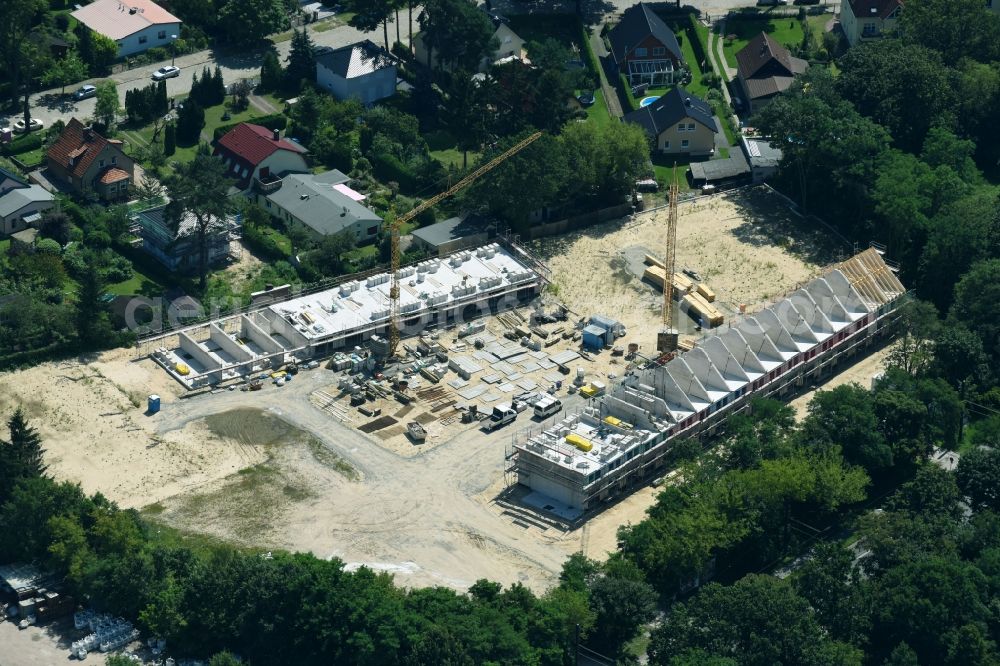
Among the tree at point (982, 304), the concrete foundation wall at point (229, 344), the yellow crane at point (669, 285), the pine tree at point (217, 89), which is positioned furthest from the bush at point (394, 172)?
the tree at point (982, 304)

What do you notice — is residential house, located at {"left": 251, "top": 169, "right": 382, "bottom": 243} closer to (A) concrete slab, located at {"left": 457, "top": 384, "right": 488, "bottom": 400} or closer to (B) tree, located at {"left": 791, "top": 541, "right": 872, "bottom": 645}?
(A) concrete slab, located at {"left": 457, "top": 384, "right": 488, "bottom": 400}

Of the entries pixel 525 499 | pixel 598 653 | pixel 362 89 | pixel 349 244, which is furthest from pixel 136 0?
pixel 598 653

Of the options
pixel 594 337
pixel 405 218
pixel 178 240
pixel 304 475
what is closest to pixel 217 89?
pixel 178 240

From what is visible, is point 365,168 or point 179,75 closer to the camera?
point 365,168

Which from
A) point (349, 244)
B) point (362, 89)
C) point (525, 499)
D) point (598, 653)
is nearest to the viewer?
point (598, 653)

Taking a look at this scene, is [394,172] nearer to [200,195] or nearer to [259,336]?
[200,195]

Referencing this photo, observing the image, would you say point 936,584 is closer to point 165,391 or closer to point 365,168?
point 165,391
